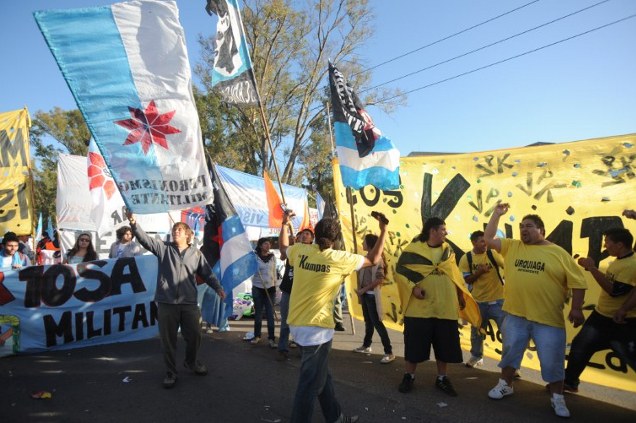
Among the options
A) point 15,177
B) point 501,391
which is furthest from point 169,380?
point 15,177

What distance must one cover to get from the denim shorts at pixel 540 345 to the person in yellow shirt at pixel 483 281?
0.88m

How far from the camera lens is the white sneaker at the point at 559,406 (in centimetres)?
364

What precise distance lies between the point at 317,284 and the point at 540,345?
226 centimetres

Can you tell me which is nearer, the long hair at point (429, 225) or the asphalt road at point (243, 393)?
the asphalt road at point (243, 393)

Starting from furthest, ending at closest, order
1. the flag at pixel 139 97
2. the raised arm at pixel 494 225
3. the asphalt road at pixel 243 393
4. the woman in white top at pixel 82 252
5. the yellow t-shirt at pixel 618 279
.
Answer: the woman in white top at pixel 82 252 < the flag at pixel 139 97 < the raised arm at pixel 494 225 < the asphalt road at pixel 243 393 < the yellow t-shirt at pixel 618 279

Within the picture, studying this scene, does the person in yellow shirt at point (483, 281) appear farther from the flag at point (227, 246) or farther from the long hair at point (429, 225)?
the flag at point (227, 246)

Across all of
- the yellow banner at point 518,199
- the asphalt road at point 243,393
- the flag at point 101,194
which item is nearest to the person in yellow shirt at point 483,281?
the yellow banner at point 518,199

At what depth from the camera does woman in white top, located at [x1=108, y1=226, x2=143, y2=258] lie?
21.8 feet

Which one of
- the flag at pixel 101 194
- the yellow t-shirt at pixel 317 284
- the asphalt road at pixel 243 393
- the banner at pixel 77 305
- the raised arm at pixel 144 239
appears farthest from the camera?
the flag at pixel 101 194

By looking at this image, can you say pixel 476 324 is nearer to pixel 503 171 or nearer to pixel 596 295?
pixel 596 295

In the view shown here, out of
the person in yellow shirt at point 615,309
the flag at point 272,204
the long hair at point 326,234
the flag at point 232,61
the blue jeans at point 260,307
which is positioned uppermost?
the flag at point 232,61

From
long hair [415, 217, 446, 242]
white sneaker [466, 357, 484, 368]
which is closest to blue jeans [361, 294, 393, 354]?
white sneaker [466, 357, 484, 368]

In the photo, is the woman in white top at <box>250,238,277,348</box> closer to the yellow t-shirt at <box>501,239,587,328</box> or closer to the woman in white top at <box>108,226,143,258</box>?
the woman in white top at <box>108,226,143,258</box>

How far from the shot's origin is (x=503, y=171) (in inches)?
194
